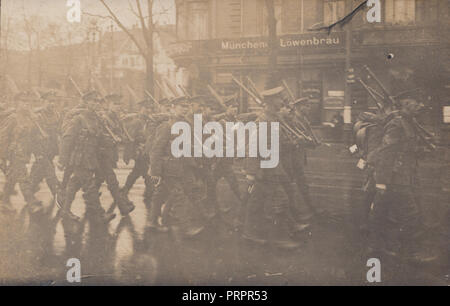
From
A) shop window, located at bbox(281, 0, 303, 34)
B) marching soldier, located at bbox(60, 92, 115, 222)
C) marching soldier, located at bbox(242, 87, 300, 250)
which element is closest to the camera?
marching soldier, located at bbox(242, 87, 300, 250)

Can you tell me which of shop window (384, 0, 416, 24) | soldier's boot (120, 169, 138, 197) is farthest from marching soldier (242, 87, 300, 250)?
shop window (384, 0, 416, 24)

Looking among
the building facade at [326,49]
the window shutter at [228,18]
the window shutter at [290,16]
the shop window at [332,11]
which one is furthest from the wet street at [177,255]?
the shop window at [332,11]

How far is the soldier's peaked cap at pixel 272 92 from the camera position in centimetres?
474

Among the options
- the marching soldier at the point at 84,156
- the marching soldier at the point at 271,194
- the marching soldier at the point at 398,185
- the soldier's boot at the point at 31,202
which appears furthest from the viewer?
the soldier's boot at the point at 31,202

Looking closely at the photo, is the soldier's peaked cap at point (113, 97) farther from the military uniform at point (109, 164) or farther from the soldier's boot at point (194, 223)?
the soldier's boot at point (194, 223)

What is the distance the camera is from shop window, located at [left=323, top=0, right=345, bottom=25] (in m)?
4.85

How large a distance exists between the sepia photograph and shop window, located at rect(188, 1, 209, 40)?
0.02 m

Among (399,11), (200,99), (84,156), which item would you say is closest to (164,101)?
(200,99)

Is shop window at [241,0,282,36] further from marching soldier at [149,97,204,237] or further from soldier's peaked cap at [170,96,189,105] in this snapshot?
marching soldier at [149,97,204,237]

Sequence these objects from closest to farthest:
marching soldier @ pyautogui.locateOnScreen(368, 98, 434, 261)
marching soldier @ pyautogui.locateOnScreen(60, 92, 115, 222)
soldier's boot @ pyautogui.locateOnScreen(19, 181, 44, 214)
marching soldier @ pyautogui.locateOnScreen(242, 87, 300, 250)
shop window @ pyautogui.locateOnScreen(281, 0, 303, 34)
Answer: marching soldier @ pyautogui.locateOnScreen(368, 98, 434, 261) → marching soldier @ pyautogui.locateOnScreen(242, 87, 300, 250) → shop window @ pyautogui.locateOnScreen(281, 0, 303, 34) → marching soldier @ pyautogui.locateOnScreen(60, 92, 115, 222) → soldier's boot @ pyautogui.locateOnScreen(19, 181, 44, 214)

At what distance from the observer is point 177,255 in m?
4.82

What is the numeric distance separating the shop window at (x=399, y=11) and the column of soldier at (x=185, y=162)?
1.03 metres
